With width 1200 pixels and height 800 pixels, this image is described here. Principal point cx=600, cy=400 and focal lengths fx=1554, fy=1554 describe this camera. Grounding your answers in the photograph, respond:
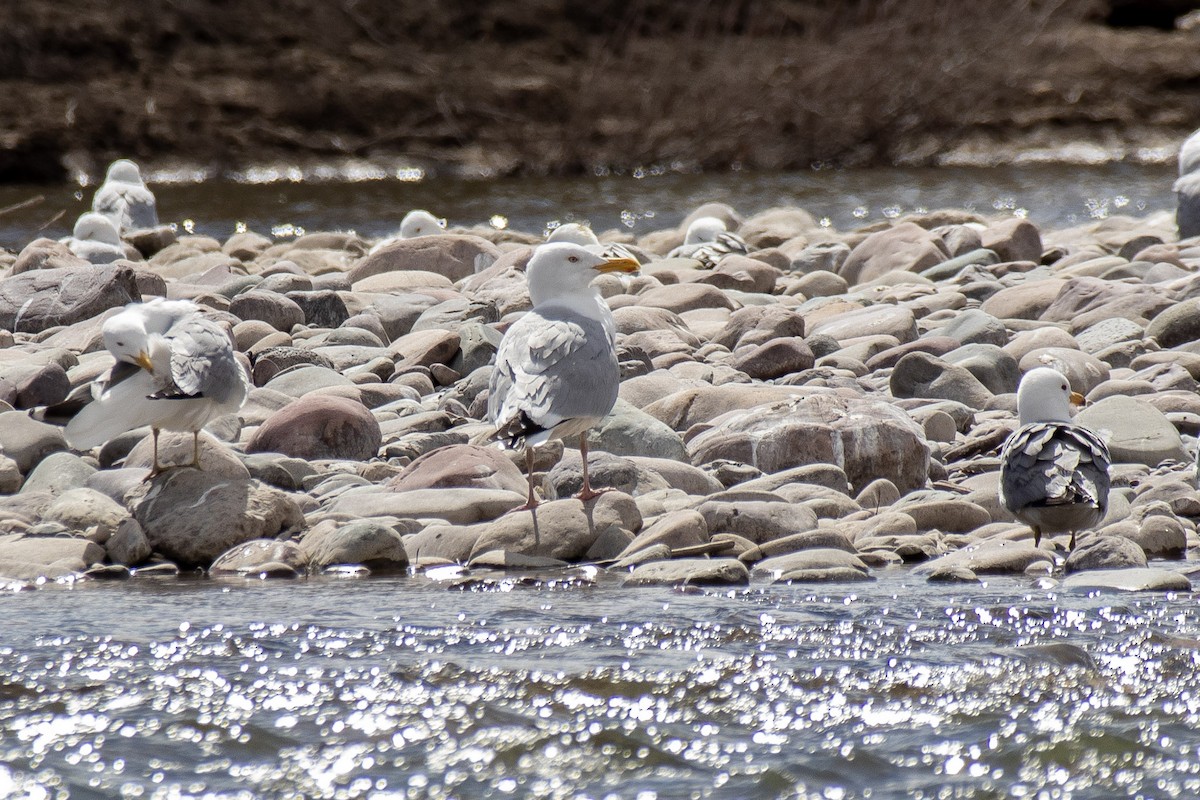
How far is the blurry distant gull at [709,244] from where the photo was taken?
10.9 m

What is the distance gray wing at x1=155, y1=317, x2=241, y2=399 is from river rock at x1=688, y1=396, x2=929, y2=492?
1.90 meters

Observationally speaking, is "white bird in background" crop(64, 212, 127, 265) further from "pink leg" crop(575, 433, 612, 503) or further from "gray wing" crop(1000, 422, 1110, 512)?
"gray wing" crop(1000, 422, 1110, 512)

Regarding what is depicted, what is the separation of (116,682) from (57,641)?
45 cm

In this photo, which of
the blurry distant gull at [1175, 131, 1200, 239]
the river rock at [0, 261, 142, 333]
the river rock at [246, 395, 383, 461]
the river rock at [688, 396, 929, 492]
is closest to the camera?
the river rock at [688, 396, 929, 492]

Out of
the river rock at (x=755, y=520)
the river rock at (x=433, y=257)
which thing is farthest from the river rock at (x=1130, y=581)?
the river rock at (x=433, y=257)

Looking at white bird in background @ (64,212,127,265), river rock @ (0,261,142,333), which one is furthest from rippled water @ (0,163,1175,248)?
river rock @ (0,261,142,333)

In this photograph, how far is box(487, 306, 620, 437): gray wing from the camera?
17.6ft

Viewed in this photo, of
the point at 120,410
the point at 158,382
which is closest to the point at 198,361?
the point at 158,382

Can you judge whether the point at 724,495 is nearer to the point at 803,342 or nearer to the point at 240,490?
the point at 240,490

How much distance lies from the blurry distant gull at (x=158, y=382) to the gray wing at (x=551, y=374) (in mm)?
1001

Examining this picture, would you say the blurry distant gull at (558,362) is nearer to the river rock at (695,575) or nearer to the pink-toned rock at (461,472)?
the pink-toned rock at (461,472)

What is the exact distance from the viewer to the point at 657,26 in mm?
34938

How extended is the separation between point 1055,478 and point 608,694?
6.65 ft

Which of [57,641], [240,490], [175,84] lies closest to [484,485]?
[240,490]
